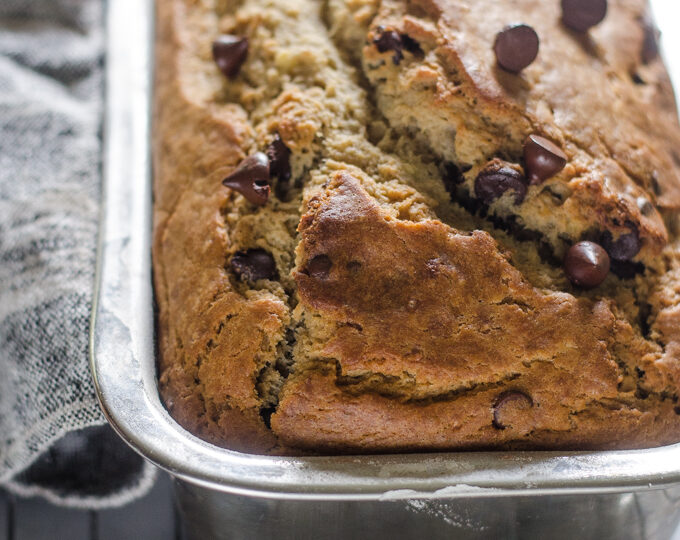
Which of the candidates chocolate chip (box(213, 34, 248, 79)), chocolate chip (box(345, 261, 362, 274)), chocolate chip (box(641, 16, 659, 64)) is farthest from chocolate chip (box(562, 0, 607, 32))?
chocolate chip (box(345, 261, 362, 274))

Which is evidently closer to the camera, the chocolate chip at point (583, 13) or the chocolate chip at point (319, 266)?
the chocolate chip at point (319, 266)

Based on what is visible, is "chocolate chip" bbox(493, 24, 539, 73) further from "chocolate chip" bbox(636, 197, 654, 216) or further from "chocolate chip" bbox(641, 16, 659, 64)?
"chocolate chip" bbox(641, 16, 659, 64)

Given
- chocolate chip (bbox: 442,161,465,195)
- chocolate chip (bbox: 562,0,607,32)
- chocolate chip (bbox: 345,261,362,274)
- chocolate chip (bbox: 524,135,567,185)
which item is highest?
chocolate chip (bbox: 562,0,607,32)

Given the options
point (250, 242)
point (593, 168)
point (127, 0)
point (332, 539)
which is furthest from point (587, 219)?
point (127, 0)

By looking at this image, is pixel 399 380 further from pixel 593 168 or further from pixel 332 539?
pixel 593 168

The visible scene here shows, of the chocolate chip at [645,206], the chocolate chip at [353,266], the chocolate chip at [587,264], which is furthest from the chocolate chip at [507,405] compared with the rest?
the chocolate chip at [645,206]

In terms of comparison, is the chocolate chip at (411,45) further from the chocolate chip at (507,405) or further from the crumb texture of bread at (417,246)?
the chocolate chip at (507,405)
